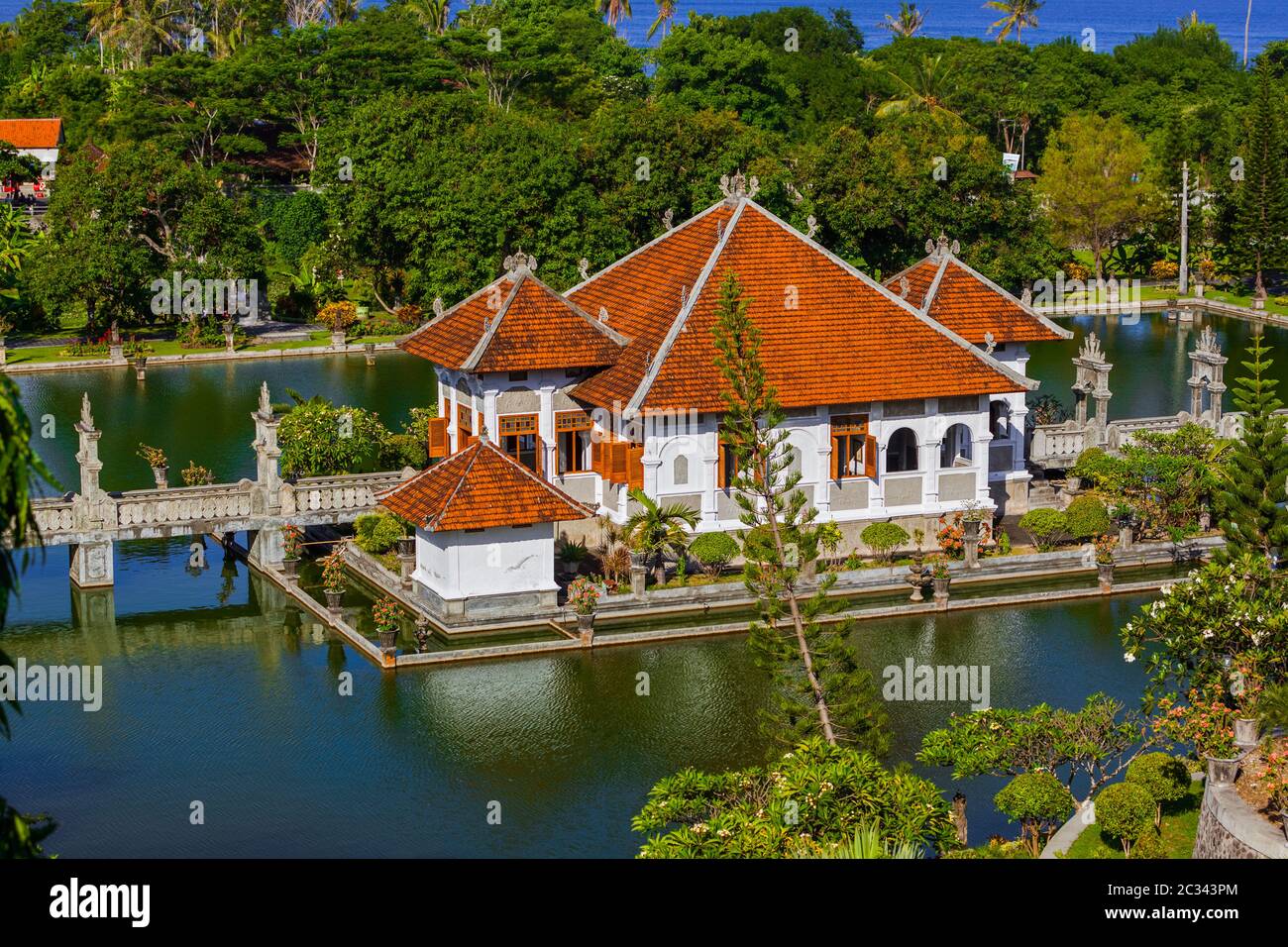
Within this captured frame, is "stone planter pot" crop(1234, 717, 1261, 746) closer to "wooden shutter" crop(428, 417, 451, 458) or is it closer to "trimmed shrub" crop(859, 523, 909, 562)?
"trimmed shrub" crop(859, 523, 909, 562)

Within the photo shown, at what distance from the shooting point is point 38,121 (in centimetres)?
9975

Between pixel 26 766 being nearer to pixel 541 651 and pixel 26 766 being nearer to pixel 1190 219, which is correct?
pixel 541 651

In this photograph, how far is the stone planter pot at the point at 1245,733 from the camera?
26062mm

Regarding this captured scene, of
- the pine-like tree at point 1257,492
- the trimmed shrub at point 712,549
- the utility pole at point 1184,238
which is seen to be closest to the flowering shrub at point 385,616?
the trimmed shrub at point 712,549

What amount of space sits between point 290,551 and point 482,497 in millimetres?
5351

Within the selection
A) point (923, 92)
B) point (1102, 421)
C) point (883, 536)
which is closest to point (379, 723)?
point (883, 536)

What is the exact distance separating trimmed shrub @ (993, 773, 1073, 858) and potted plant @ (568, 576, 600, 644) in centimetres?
1127

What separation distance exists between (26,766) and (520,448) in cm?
1372

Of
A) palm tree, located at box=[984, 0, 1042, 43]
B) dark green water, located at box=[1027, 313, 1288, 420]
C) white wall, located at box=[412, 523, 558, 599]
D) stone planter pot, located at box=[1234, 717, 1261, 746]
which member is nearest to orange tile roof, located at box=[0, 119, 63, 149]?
dark green water, located at box=[1027, 313, 1288, 420]

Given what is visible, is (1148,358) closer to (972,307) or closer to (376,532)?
(972,307)

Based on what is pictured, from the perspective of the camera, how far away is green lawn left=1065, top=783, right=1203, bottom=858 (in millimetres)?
26844

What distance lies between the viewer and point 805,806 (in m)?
24.1
